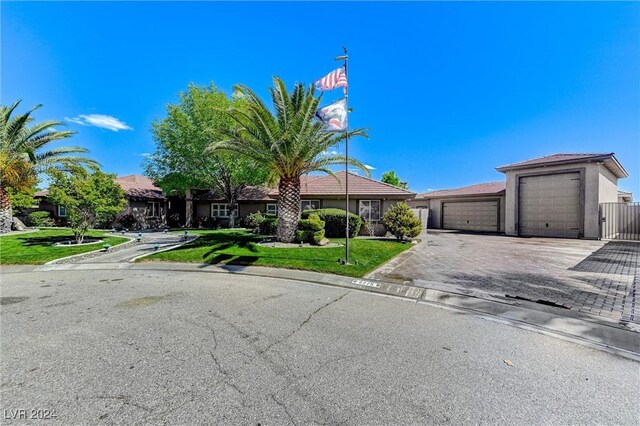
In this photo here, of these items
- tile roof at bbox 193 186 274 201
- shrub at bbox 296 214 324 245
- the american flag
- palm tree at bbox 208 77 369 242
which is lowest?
shrub at bbox 296 214 324 245

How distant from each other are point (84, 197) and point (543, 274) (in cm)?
1842

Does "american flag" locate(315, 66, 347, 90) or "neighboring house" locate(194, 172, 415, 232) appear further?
"neighboring house" locate(194, 172, 415, 232)

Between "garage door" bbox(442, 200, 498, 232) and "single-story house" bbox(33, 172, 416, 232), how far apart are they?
9.04 meters

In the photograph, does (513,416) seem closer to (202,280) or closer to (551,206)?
(202,280)

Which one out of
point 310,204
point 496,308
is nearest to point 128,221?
point 310,204

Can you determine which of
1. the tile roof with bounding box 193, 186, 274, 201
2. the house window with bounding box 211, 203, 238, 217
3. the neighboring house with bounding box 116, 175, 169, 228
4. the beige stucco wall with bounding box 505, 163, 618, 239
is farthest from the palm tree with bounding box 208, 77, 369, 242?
the neighboring house with bounding box 116, 175, 169, 228

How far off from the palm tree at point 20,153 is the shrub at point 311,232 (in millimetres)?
16536

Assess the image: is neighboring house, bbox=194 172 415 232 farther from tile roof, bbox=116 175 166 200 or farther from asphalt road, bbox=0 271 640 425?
tile roof, bbox=116 175 166 200

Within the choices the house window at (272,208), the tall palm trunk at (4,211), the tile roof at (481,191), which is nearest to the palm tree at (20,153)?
the tall palm trunk at (4,211)

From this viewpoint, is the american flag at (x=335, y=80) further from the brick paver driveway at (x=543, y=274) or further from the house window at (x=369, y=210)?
the house window at (x=369, y=210)

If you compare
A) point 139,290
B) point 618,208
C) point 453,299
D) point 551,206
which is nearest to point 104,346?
point 139,290

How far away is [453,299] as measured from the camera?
6141 mm

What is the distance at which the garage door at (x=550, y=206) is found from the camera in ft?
55.9

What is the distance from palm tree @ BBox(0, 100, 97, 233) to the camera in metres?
16.0
